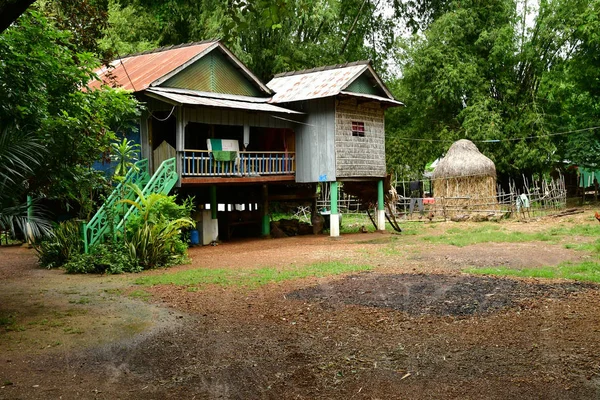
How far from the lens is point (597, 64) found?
3262 cm

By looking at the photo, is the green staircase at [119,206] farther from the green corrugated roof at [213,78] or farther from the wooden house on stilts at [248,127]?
the green corrugated roof at [213,78]

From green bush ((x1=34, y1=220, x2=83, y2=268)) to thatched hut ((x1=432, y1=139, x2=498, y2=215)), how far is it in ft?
64.8

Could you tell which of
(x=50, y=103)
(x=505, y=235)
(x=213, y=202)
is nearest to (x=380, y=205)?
(x=505, y=235)

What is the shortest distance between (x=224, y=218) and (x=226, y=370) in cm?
1619

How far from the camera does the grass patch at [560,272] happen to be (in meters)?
11.5

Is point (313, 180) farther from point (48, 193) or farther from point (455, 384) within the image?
point (455, 384)

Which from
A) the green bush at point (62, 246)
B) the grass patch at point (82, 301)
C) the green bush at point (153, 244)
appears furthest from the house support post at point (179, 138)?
the grass patch at point (82, 301)

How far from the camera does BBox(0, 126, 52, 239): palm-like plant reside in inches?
320

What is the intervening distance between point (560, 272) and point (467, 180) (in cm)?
1902

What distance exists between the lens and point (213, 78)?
→ 20.2 m

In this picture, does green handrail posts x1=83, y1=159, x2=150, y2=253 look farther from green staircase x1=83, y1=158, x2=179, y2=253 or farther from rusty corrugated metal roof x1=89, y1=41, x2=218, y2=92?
rusty corrugated metal roof x1=89, y1=41, x2=218, y2=92

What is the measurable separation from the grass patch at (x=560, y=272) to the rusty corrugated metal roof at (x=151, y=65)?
442 inches

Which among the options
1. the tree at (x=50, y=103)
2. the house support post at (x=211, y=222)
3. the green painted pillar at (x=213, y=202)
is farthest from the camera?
the green painted pillar at (x=213, y=202)

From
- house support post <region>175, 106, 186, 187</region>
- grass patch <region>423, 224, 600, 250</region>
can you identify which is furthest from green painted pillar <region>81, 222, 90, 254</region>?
grass patch <region>423, 224, 600, 250</region>
